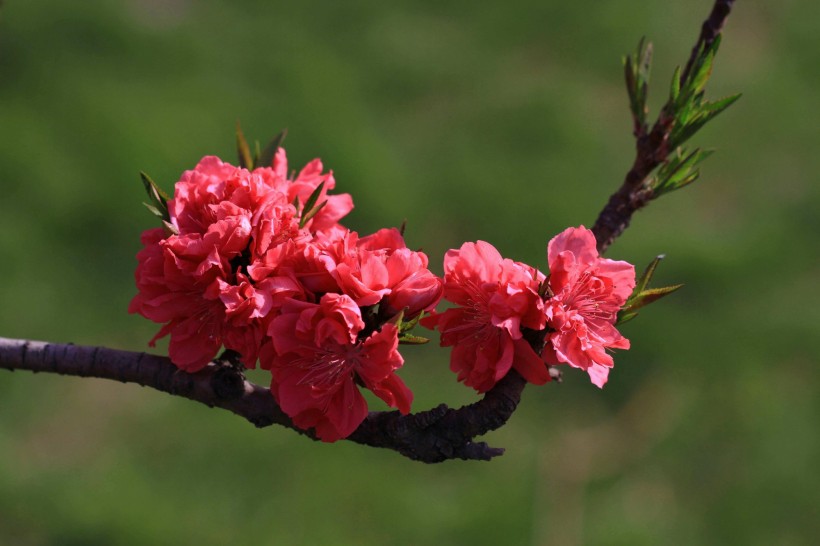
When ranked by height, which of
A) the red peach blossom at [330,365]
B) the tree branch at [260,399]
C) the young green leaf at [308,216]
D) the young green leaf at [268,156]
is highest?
the young green leaf at [308,216]

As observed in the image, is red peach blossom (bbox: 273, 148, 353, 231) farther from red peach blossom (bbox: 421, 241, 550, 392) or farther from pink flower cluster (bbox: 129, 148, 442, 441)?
red peach blossom (bbox: 421, 241, 550, 392)

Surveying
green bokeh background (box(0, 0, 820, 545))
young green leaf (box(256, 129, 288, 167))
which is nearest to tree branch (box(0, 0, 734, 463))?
young green leaf (box(256, 129, 288, 167))

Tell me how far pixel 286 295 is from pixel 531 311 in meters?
0.29

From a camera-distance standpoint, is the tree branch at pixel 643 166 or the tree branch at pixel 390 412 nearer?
the tree branch at pixel 390 412

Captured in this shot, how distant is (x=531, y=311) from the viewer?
1183 mm

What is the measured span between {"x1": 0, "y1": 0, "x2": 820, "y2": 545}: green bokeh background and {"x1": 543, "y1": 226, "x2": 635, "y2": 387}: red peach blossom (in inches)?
86.4

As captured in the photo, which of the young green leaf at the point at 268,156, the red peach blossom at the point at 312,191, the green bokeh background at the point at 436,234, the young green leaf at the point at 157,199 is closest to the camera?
the young green leaf at the point at 157,199

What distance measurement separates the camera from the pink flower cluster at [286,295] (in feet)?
3.83

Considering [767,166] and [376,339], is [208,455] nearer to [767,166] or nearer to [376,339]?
[376,339]

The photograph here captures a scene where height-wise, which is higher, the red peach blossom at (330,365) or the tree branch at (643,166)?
the tree branch at (643,166)

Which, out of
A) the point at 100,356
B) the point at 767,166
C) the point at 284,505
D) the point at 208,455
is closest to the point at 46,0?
the point at 208,455

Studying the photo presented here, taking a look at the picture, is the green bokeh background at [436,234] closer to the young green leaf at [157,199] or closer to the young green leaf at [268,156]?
the young green leaf at [268,156]

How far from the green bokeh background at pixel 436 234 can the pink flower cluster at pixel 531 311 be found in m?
2.17

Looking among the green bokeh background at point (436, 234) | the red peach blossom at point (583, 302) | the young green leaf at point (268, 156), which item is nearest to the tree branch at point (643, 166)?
the red peach blossom at point (583, 302)
